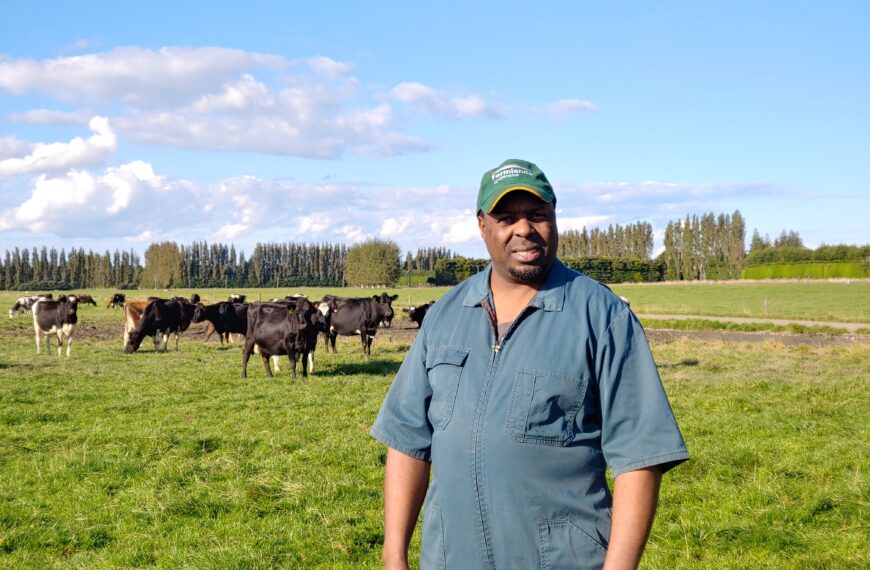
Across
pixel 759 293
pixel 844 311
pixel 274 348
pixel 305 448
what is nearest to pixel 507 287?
pixel 305 448

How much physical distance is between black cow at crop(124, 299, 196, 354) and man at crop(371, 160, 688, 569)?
21.5 meters

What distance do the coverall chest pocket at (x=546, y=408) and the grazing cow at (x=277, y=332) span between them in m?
13.9

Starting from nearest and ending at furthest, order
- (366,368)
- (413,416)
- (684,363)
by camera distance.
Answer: (413,416) → (366,368) → (684,363)

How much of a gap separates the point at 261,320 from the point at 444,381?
14683 mm

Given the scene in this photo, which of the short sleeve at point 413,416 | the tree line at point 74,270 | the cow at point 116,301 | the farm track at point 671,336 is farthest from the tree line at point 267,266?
the short sleeve at point 413,416

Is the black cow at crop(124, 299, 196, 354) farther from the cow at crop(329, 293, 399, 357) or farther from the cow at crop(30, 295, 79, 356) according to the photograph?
the cow at crop(329, 293, 399, 357)

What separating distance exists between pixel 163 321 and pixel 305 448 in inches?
628

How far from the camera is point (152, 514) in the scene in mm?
6453

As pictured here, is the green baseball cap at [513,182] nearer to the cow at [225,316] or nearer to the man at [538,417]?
the man at [538,417]

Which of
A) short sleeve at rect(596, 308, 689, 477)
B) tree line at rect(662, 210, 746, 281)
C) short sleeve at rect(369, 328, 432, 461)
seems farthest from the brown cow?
tree line at rect(662, 210, 746, 281)

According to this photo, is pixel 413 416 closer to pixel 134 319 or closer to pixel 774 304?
pixel 134 319

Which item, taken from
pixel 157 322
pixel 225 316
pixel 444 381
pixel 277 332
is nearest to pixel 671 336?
pixel 225 316

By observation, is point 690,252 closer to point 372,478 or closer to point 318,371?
point 318,371

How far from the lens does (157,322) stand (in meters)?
22.8
